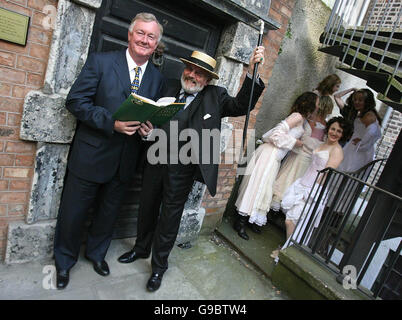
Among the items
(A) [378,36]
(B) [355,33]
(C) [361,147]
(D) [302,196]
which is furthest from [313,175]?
(B) [355,33]

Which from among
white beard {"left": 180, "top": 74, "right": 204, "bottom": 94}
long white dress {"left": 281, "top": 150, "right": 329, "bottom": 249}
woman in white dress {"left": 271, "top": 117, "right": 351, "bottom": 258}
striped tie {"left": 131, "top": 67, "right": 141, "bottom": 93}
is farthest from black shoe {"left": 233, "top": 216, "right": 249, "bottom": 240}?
striped tie {"left": 131, "top": 67, "right": 141, "bottom": 93}

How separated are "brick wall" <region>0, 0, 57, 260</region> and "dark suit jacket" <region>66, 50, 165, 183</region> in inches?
13.5

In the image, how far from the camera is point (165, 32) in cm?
283

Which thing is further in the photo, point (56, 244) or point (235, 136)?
point (235, 136)

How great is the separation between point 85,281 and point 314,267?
229cm

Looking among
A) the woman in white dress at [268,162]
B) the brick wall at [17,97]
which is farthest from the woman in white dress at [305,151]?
the brick wall at [17,97]

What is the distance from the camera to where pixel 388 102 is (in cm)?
316

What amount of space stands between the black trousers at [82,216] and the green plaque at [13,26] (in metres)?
1.08

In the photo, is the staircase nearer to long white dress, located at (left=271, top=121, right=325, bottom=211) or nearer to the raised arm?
the raised arm

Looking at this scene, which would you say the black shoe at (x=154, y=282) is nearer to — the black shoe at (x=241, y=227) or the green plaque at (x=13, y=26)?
the black shoe at (x=241, y=227)

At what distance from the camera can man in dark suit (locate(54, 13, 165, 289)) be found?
7.11 feet

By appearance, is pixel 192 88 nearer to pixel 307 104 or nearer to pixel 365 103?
pixel 307 104

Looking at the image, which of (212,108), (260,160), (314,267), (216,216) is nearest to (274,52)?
(260,160)

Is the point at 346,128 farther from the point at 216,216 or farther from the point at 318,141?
the point at 216,216
